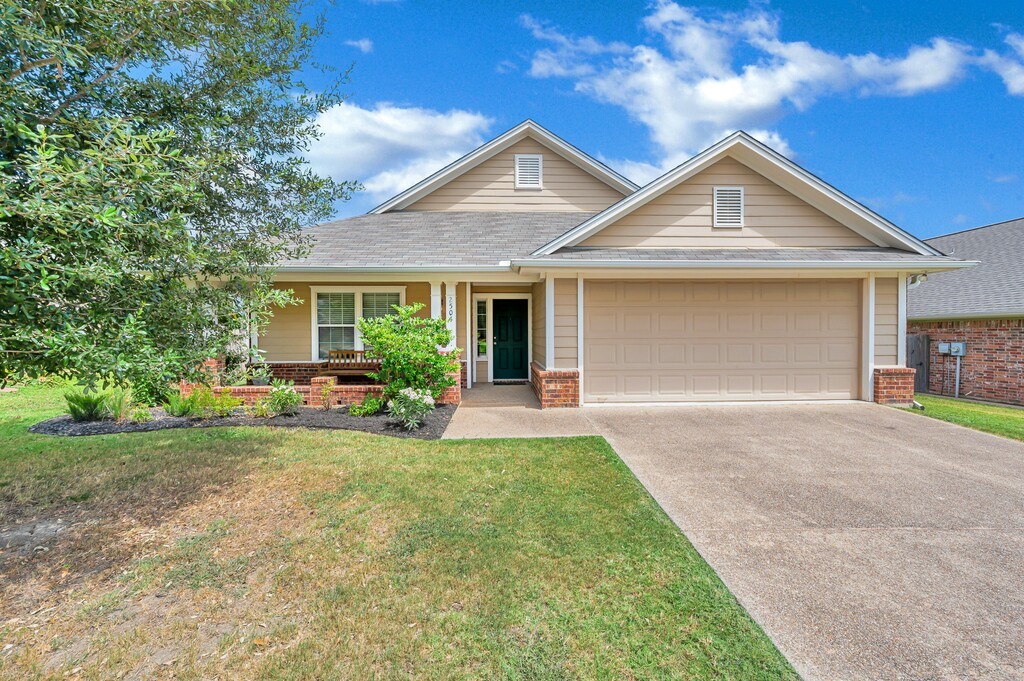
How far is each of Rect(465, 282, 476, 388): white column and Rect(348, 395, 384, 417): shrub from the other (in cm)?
328

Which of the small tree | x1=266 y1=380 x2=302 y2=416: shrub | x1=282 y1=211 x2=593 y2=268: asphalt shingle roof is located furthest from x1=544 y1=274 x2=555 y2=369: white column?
x1=266 y1=380 x2=302 y2=416: shrub

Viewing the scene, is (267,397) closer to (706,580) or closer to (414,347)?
(414,347)

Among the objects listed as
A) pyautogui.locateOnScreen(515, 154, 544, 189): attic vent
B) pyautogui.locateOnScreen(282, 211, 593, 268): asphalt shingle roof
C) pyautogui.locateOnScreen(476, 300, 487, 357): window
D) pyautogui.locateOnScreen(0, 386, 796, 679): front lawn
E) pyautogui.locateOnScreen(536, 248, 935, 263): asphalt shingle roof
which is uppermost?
pyautogui.locateOnScreen(515, 154, 544, 189): attic vent

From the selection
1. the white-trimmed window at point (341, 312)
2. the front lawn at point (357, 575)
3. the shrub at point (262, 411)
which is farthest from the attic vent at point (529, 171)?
the front lawn at point (357, 575)

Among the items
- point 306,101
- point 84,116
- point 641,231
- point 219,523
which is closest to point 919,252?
point 641,231

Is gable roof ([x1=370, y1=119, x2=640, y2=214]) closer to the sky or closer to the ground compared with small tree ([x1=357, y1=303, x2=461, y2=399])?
closer to the sky

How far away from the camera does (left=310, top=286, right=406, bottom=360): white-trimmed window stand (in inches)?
432

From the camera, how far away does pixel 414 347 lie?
835 cm

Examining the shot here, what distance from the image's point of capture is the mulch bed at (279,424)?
7.31 meters

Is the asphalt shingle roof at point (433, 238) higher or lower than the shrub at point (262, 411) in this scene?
higher

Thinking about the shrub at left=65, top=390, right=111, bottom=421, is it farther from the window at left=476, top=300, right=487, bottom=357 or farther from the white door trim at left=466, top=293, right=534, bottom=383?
the window at left=476, top=300, right=487, bottom=357

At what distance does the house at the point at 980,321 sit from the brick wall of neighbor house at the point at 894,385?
194 inches

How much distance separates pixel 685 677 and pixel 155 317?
15.5 feet

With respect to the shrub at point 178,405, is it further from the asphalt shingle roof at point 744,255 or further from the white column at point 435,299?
the asphalt shingle roof at point 744,255
